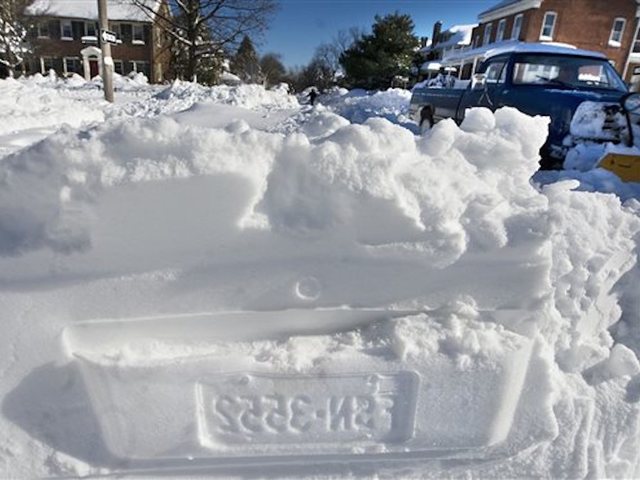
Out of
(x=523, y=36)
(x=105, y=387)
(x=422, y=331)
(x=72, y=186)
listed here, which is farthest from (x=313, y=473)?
(x=523, y=36)

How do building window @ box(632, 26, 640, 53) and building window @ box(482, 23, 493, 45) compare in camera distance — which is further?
building window @ box(482, 23, 493, 45)

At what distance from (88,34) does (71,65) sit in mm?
3299

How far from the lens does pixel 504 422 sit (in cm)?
171

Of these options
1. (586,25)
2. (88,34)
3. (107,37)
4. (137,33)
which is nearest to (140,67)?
(137,33)

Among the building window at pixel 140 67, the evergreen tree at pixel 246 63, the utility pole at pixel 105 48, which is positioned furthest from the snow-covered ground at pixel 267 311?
the building window at pixel 140 67

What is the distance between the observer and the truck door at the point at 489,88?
24.2 feet

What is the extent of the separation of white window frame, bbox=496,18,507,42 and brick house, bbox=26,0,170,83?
27.1 meters

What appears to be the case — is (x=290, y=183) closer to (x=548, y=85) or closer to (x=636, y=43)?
(x=548, y=85)

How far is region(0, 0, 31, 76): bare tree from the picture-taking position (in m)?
31.9

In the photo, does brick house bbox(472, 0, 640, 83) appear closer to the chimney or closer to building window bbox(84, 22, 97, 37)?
the chimney

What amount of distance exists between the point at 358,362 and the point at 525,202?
93cm

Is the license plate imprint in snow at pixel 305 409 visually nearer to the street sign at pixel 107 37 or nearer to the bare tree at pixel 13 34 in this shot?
the street sign at pixel 107 37

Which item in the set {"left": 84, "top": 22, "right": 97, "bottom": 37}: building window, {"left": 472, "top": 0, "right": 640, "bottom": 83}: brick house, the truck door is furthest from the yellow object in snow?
{"left": 84, "top": 22, "right": 97, "bottom": 37}: building window

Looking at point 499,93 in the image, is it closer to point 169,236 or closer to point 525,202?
point 525,202
